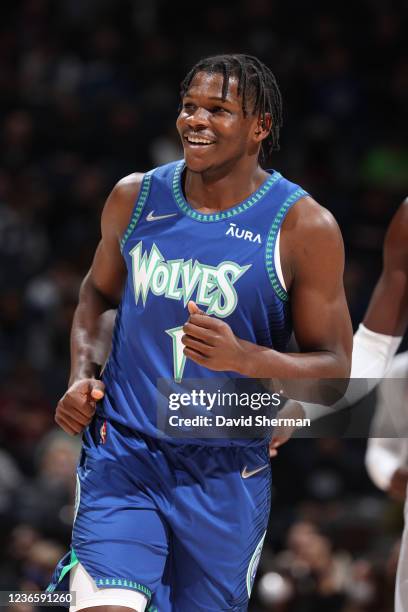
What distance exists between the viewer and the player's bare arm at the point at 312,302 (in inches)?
140

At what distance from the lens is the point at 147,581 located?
11.7ft

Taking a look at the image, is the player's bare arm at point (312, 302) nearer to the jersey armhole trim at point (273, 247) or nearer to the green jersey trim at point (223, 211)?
the jersey armhole trim at point (273, 247)

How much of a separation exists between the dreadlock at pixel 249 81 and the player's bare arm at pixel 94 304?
457mm

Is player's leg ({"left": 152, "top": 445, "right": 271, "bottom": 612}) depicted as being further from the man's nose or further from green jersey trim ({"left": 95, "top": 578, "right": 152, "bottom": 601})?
the man's nose

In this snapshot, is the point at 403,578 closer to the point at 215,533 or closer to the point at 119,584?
the point at 215,533

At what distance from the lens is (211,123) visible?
3.64 metres

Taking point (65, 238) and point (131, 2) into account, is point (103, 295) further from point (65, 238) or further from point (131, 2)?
point (131, 2)

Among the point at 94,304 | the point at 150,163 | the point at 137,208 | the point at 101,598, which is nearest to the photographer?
the point at 101,598

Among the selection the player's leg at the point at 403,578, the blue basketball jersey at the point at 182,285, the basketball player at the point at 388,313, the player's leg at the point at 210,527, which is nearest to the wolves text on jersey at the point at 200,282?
the blue basketball jersey at the point at 182,285

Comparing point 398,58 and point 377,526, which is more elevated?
point 398,58

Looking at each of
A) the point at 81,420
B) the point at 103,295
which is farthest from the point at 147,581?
the point at 103,295

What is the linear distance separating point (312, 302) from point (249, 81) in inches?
30.7

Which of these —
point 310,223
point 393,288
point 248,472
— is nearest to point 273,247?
point 310,223

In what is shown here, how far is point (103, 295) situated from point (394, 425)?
3.89 feet
